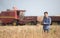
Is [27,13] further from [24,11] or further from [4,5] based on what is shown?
[4,5]

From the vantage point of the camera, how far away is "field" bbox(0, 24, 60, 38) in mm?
2074

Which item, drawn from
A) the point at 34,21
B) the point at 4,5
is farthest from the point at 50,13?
the point at 4,5

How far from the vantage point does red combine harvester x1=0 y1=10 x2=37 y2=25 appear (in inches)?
95.1

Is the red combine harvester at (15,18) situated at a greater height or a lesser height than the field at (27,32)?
greater

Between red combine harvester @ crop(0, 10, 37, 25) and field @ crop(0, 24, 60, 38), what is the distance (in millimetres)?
88

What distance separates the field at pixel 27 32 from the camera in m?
2.07

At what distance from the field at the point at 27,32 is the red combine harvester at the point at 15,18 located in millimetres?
88

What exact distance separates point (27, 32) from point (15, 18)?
0.37 metres

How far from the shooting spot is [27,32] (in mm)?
2170

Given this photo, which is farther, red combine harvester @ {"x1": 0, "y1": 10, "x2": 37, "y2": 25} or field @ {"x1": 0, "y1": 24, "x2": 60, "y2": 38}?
red combine harvester @ {"x1": 0, "y1": 10, "x2": 37, "y2": 25}

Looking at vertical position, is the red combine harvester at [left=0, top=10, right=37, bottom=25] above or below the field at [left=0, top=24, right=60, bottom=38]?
above

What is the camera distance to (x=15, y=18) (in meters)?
2.46

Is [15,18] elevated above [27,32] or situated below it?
above

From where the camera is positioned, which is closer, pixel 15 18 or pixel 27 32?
pixel 27 32
